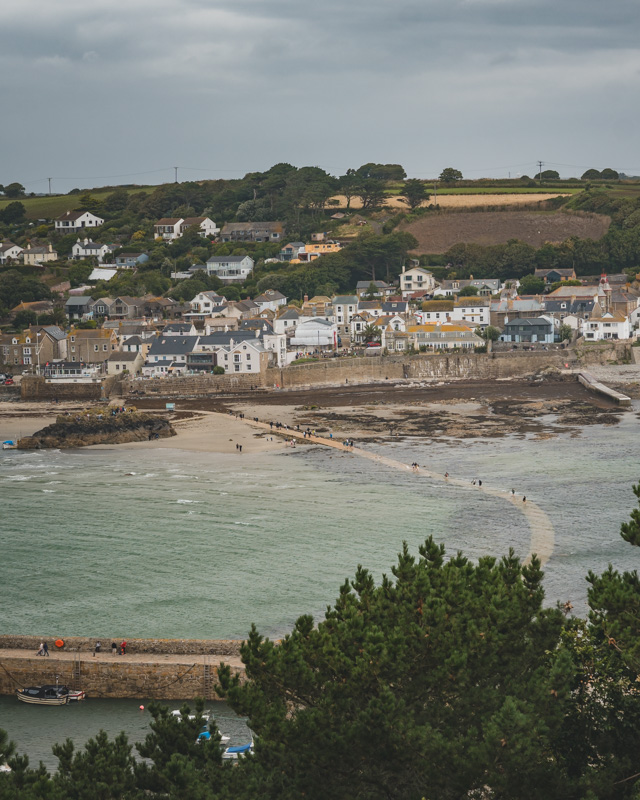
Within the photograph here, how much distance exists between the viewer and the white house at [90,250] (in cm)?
9356

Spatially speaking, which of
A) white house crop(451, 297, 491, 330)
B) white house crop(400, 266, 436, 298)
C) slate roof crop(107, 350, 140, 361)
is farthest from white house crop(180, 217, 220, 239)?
slate roof crop(107, 350, 140, 361)

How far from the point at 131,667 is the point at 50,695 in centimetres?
140

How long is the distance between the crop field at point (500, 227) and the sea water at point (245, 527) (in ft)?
175

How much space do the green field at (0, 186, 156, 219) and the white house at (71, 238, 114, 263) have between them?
1820cm

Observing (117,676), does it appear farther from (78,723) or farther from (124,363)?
(124,363)

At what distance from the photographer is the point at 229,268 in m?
85.0

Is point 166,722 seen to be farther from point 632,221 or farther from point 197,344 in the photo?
point 632,221

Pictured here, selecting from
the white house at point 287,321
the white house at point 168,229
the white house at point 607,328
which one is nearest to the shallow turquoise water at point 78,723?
the white house at point 287,321

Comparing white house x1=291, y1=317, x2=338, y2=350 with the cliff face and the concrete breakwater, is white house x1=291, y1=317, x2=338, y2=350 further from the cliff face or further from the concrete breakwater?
the concrete breakwater

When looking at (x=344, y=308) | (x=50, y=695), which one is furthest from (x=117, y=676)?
(x=344, y=308)

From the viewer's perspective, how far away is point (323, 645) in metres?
11.5

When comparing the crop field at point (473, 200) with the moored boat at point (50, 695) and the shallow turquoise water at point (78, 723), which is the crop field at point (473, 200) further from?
the shallow turquoise water at point (78, 723)

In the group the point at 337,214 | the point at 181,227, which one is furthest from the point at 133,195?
the point at 337,214

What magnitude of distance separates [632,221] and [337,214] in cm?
2909
